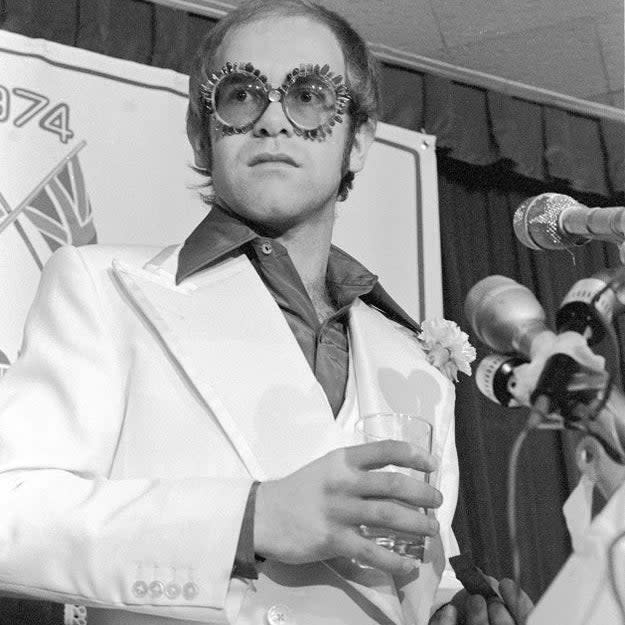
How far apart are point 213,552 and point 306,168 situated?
692 mm

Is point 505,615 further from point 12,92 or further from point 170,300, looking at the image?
point 12,92

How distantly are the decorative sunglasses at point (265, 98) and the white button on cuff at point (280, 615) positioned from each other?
0.74 meters

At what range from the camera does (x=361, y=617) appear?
1526 millimetres

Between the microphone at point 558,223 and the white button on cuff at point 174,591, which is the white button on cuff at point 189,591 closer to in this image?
the white button on cuff at point 174,591

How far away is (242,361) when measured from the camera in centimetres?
164

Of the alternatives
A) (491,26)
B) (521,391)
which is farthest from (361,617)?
(491,26)

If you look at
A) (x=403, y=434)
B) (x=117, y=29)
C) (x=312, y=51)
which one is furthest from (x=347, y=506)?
(x=117, y=29)

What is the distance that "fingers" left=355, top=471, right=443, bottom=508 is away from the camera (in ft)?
4.26

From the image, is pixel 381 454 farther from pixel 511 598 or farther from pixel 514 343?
pixel 511 598

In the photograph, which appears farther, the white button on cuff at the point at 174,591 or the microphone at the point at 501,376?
the white button on cuff at the point at 174,591

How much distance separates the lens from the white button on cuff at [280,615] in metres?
1.47

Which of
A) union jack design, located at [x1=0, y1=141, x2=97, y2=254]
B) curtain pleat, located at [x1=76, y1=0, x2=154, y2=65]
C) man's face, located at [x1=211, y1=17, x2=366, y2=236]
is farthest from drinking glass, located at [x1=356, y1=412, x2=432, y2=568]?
curtain pleat, located at [x1=76, y1=0, x2=154, y2=65]

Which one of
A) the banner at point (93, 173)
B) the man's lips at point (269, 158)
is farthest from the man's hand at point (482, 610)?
the banner at point (93, 173)

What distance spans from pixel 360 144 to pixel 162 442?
2.52 feet
